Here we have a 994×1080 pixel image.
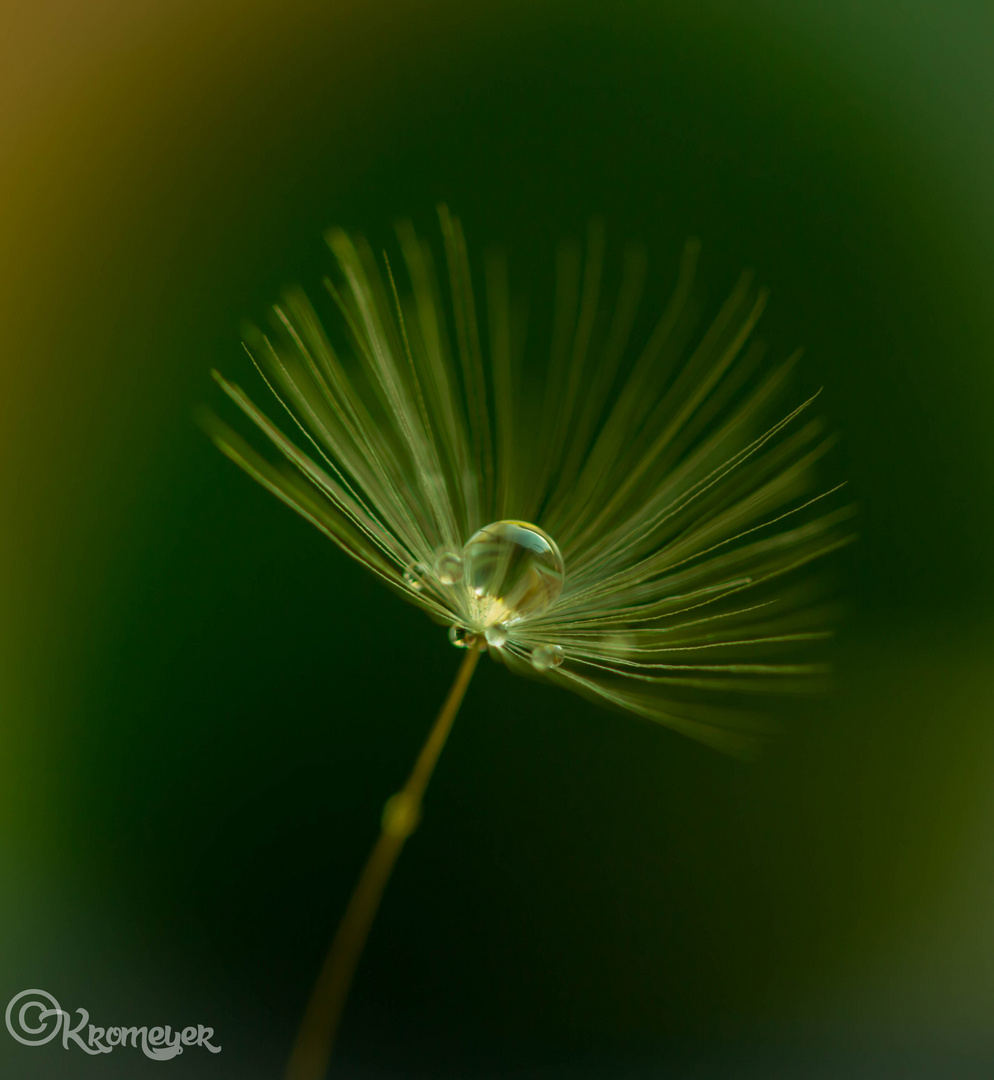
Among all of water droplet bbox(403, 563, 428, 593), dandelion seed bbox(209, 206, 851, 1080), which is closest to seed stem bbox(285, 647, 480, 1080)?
dandelion seed bbox(209, 206, 851, 1080)

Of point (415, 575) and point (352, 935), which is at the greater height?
point (415, 575)
